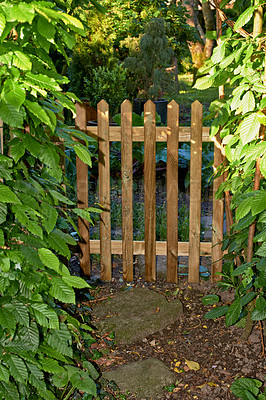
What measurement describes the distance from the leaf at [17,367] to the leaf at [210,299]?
6.14 ft

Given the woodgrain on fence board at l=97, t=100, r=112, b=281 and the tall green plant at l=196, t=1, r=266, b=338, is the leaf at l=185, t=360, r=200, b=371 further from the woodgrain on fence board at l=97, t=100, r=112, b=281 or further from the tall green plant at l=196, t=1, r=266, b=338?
the woodgrain on fence board at l=97, t=100, r=112, b=281

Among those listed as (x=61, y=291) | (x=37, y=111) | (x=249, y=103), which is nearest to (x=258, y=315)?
(x=249, y=103)

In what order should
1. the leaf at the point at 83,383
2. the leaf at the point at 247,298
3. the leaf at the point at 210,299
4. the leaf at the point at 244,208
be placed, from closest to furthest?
1. the leaf at the point at 83,383
2. the leaf at the point at 244,208
3. the leaf at the point at 247,298
4. the leaf at the point at 210,299

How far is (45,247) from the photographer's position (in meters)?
1.97

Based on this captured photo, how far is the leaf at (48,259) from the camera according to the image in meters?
1.83

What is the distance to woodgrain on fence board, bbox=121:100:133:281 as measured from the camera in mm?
3684

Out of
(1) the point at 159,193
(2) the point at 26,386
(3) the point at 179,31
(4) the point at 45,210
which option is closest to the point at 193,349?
(2) the point at 26,386

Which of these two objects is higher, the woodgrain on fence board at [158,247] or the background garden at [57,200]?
the background garden at [57,200]

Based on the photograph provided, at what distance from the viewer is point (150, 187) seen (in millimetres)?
3803

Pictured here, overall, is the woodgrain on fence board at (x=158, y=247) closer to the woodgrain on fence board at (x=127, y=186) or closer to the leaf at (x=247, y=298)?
the woodgrain on fence board at (x=127, y=186)

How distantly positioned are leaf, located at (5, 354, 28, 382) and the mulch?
998 millimetres

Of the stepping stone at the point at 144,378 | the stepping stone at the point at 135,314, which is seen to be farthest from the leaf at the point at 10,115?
the stepping stone at the point at 135,314

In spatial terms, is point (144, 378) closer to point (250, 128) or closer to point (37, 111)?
point (250, 128)

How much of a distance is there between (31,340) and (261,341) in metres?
1.64
